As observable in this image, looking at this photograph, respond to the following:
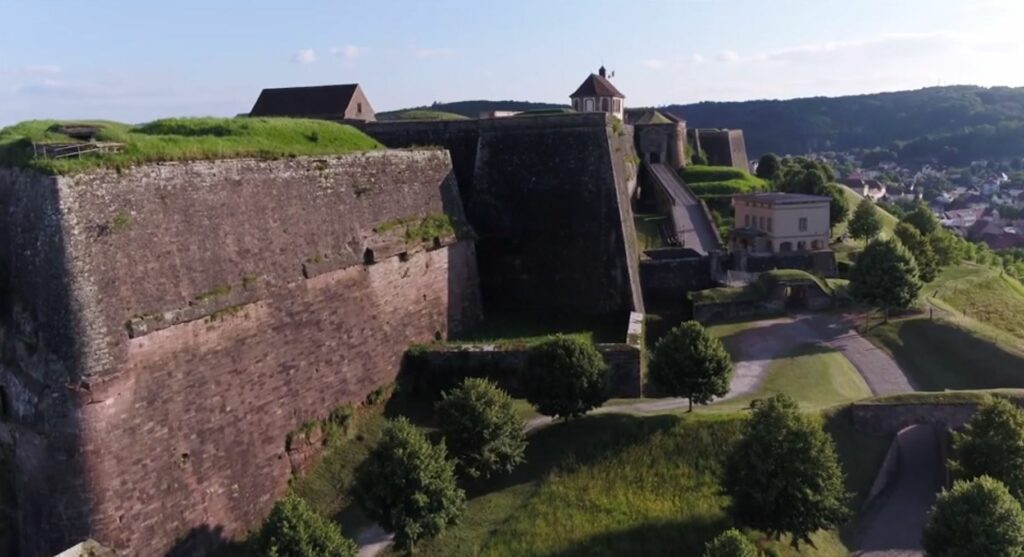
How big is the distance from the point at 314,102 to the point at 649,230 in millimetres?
15722

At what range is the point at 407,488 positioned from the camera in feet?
43.0

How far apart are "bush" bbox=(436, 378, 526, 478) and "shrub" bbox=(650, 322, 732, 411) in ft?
12.7

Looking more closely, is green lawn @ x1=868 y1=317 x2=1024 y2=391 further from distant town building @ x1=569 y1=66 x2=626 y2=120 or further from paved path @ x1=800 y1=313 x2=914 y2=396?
distant town building @ x1=569 y1=66 x2=626 y2=120

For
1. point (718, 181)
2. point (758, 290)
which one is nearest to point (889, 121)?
point (718, 181)

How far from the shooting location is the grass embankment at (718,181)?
40.2 meters

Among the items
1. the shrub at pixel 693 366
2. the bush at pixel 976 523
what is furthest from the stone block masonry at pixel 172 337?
the bush at pixel 976 523

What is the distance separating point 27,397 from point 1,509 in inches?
98.8

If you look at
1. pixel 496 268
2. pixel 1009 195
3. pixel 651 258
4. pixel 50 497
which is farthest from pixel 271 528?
pixel 1009 195

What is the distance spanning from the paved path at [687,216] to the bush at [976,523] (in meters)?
20.1

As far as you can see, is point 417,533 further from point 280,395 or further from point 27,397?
point 27,397

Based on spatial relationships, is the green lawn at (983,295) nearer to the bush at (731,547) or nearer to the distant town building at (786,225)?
the distant town building at (786,225)

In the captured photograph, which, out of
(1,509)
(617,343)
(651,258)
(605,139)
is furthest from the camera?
(651,258)

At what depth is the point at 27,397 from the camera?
12.0m

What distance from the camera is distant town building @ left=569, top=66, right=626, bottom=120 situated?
39812 millimetres
